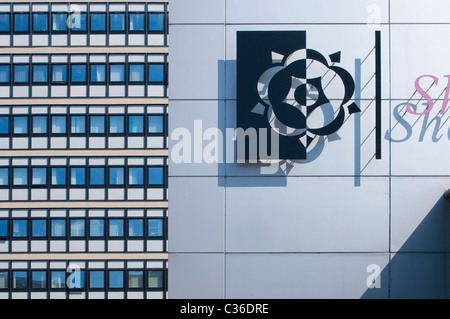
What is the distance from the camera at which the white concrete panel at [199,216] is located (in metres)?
7.56

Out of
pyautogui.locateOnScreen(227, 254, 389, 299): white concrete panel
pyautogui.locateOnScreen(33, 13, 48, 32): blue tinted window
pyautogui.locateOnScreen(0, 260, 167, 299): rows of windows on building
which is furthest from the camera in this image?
pyautogui.locateOnScreen(33, 13, 48, 32): blue tinted window

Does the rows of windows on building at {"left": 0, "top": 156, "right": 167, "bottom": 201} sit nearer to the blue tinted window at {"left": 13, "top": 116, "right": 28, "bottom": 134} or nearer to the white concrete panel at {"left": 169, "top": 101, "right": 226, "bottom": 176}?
the blue tinted window at {"left": 13, "top": 116, "right": 28, "bottom": 134}

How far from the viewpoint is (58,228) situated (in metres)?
7.68

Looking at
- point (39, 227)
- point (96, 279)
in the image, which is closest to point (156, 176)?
point (96, 279)

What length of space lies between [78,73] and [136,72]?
75 cm

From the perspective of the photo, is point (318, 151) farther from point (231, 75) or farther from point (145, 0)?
point (145, 0)

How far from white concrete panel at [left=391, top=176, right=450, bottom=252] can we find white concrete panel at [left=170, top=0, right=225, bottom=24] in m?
3.08

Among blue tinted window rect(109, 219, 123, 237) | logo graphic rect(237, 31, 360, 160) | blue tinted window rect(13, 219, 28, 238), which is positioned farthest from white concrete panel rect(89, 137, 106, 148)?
logo graphic rect(237, 31, 360, 160)

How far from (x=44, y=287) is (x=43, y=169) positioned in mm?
1521

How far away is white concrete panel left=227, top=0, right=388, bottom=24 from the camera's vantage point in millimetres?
7602

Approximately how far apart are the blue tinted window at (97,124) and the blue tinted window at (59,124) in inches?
13.7

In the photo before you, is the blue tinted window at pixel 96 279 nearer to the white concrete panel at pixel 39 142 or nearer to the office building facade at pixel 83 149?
the office building facade at pixel 83 149

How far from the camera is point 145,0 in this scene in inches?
304

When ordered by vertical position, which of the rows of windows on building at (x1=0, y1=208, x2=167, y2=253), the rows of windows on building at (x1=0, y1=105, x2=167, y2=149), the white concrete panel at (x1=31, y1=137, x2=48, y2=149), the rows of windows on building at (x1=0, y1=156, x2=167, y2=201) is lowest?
the rows of windows on building at (x1=0, y1=208, x2=167, y2=253)
